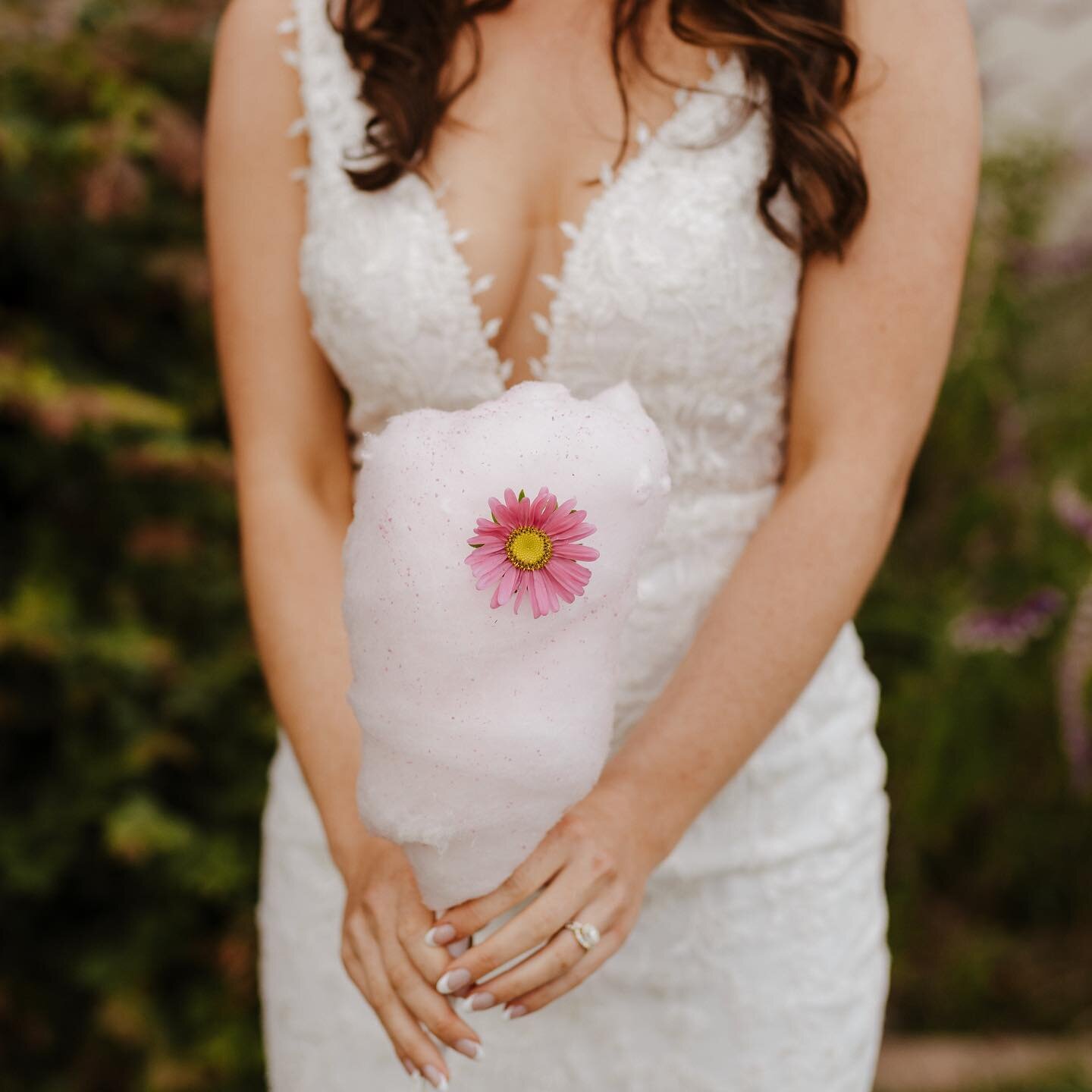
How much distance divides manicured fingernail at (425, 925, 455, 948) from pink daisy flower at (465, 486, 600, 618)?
355 millimetres

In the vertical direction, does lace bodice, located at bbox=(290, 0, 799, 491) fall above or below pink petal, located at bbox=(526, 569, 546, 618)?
above

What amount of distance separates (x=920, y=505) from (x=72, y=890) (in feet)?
7.34

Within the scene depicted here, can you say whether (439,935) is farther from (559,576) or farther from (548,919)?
(559,576)

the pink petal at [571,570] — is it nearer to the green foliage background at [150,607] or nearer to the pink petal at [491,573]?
the pink petal at [491,573]

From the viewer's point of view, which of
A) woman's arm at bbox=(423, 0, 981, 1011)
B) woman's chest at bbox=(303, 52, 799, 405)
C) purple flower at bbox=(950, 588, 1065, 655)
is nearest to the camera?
woman's arm at bbox=(423, 0, 981, 1011)

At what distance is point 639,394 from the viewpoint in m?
1.37

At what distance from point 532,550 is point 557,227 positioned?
64cm

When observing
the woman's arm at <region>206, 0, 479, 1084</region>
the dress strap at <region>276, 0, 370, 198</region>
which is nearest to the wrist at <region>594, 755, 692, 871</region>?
the woman's arm at <region>206, 0, 479, 1084</region>

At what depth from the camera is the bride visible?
1.21 metres

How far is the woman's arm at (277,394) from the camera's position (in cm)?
135

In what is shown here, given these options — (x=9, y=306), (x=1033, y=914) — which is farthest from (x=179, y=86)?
(x=1033, y=914)

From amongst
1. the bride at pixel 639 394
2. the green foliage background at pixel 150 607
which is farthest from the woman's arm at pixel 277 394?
the green foliage background at pixel 150 607

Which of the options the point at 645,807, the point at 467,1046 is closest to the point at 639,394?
the point at 645,807

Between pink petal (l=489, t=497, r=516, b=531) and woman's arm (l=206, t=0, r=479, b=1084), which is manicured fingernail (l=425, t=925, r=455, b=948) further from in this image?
pink petal (l=489, t=497, r=516, b=531)
